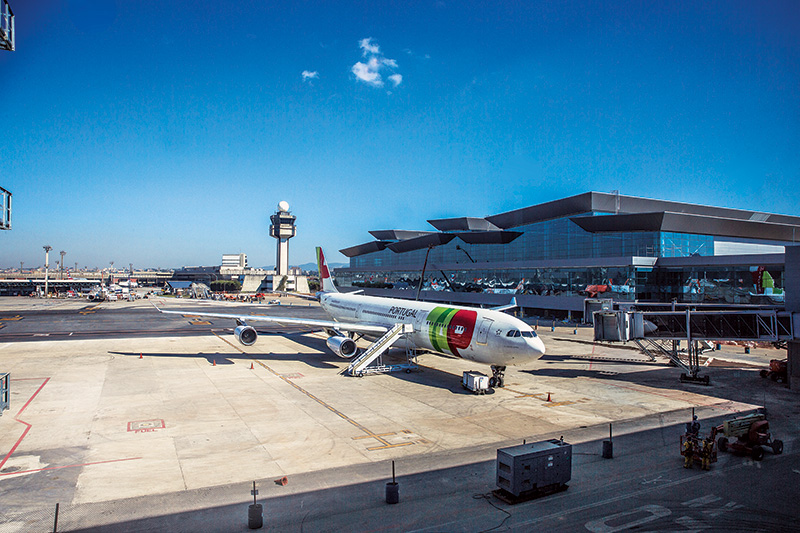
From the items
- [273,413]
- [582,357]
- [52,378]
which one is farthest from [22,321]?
[582,357]

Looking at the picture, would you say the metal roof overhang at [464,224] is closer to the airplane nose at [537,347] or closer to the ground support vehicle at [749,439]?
the airplane nose at [537,347]

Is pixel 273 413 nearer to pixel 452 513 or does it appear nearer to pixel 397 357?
pixel 452 513

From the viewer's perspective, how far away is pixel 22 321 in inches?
2832

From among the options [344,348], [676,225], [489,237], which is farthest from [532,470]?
[489,237]

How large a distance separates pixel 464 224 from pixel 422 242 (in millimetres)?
12324

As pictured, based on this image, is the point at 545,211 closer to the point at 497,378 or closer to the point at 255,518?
the point at 497,378

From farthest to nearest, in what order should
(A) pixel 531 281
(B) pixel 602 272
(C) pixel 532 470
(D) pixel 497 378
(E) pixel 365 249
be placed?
(E) pixel 365 249, (A) pixel 531 281, (B) pixel 602 272, (D) pixel 497 378, (C) pixel 532 470

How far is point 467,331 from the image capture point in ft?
100

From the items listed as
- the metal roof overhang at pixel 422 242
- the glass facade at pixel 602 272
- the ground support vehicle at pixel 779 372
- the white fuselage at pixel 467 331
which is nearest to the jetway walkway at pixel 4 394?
the white fuselage at pixel 467 331

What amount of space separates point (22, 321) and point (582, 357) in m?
80.2

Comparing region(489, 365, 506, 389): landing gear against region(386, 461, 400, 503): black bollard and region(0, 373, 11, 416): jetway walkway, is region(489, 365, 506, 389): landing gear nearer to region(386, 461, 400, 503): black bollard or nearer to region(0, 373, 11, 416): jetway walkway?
region(386, 461, 400, 503): black bollard

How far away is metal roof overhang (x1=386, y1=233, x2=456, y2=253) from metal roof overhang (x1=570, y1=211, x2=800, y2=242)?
107ft

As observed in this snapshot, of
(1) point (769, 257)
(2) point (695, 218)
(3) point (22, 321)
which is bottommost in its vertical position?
(3) point (22, 321)

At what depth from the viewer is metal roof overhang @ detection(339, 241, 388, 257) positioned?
12876cm
